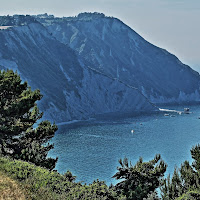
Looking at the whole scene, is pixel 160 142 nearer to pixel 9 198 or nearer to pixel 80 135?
pixel 80 135

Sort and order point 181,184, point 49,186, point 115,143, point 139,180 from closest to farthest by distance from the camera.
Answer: point 49,186 → point 139,180 → point 181,184 → point 115,143

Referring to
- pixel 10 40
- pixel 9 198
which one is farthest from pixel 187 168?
pixel 10 40

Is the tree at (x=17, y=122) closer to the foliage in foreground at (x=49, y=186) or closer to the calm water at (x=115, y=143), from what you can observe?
the foliage in foreground at (x=49, y=186)

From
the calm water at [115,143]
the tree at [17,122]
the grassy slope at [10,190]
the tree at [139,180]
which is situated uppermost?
the calm water at [115,143]

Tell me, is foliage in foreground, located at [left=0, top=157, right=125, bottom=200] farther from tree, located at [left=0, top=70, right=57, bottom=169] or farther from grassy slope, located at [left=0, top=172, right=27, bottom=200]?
tree, located at [left=0, top=70, right=57, bottom=169]

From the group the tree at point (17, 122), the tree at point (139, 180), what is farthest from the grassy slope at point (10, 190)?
the tree at point (17, 122)

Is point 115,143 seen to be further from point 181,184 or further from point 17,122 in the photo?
point 181,184

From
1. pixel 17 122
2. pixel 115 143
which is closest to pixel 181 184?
pixel 17 122

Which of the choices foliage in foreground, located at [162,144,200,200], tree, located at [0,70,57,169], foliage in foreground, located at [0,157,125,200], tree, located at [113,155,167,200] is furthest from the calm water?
foliage in foreground, located at [0,157,125,200]
